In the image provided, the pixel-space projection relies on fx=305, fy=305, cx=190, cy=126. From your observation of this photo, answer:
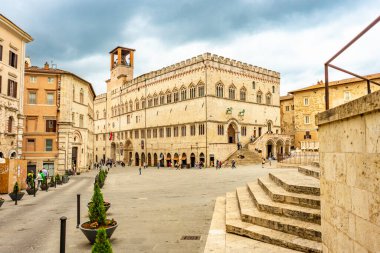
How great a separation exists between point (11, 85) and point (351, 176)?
28691 mm

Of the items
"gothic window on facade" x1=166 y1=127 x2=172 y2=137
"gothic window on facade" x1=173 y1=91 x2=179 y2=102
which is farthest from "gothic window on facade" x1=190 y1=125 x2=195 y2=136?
"gothic window on facade" x1=173 y1=91 x2=179 y2=102

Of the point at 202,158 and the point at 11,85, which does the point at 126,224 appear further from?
the point at 202,158

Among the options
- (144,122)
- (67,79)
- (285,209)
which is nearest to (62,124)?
(67,79)

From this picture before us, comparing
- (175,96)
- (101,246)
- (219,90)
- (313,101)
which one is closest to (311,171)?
(101,246)

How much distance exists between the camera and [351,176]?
4160 mm

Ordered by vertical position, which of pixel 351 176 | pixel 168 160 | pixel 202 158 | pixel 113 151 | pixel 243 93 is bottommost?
pixel 168 160

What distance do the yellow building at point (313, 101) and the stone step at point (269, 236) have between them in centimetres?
4587

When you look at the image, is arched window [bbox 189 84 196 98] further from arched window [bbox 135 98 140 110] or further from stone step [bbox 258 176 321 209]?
→ stone step [bbox 258 176 321 209]

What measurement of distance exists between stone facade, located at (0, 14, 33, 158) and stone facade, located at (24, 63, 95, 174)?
21.2ft

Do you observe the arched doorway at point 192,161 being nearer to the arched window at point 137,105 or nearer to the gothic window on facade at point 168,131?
the gothic window on facade at point 168,131

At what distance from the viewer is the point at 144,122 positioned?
56.8m

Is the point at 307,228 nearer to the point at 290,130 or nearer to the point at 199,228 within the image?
Result: the point at 199,228

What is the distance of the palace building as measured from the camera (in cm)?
4503

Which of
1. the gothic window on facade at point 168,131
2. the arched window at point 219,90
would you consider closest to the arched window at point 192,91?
the arched window at point 219,90
